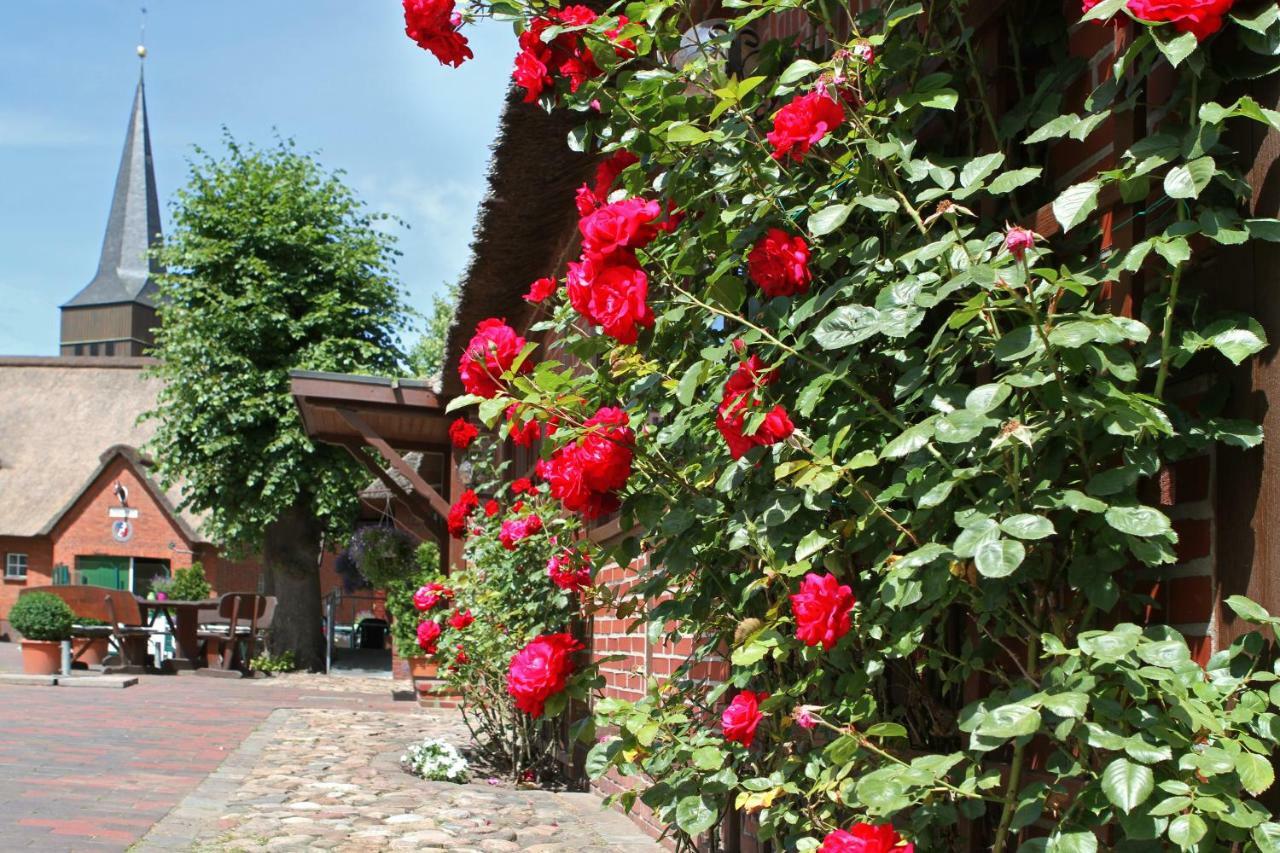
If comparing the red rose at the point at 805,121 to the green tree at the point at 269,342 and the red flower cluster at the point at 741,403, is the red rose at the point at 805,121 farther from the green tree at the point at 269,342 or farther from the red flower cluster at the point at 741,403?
the green tree at the point at 269,342

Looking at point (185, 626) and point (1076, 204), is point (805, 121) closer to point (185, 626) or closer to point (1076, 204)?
point (1076, 204)

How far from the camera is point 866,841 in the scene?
166 centimetres

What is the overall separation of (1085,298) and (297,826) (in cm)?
400

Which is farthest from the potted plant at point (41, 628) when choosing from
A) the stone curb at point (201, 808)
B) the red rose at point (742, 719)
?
the red rose at point (742, 719)

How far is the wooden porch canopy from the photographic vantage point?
9.55 m

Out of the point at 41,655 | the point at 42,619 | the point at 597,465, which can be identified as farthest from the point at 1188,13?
the point at 41,655

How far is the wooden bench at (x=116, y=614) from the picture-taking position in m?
15.8

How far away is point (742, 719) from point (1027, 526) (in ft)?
3.00

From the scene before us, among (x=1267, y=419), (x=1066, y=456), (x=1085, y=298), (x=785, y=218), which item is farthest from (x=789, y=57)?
(x=1267, y=419)

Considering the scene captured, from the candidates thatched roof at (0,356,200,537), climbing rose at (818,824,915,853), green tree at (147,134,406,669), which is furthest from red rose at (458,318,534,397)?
thatched roof at (0,356,200,537)

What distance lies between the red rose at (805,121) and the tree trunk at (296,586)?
714 inches

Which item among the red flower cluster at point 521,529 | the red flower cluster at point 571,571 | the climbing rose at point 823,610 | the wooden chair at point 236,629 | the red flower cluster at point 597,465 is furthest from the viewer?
the wooden chair at point 236,629

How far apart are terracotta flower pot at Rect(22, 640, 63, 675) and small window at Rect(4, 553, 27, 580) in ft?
61.8

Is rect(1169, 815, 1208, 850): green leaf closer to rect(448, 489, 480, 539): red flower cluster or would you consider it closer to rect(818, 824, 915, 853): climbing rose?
rect(818, 824, 915, 853): climbing rose
